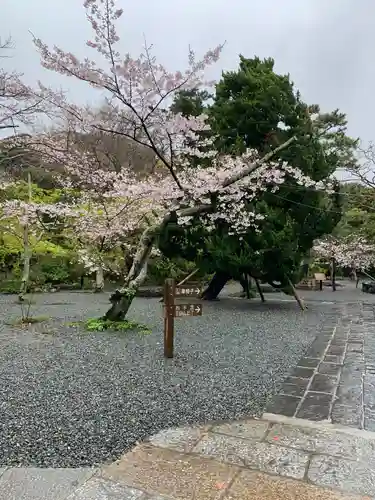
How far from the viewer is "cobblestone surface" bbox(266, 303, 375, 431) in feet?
10.6

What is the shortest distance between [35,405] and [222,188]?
197 inches

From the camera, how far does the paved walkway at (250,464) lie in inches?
82.5

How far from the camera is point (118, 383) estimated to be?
3.87 metres

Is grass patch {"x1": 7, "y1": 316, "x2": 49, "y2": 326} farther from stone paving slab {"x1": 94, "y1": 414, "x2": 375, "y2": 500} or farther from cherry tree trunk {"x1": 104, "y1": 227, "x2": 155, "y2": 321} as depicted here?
stone paving slab {"x1": 94, "y1": 414, "x2": 375, "y2": 500}

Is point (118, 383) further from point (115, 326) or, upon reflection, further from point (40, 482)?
point (115, 326)

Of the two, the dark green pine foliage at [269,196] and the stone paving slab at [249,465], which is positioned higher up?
the dark green pine foliage at [269,196]

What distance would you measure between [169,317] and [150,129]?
121 inches

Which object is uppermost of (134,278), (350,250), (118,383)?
(350,250)

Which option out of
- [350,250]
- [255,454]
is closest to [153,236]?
[255,454]

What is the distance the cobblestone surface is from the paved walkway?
0.06 ft

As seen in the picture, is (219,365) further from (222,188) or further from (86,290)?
(86,290)

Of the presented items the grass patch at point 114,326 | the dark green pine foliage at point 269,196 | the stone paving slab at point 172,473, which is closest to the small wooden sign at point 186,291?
the grass patch at point 114,326

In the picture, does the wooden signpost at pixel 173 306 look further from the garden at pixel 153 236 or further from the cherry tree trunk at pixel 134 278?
the cherry tree trunk at pixel 134 278

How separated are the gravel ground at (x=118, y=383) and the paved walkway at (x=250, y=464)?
173 mm
